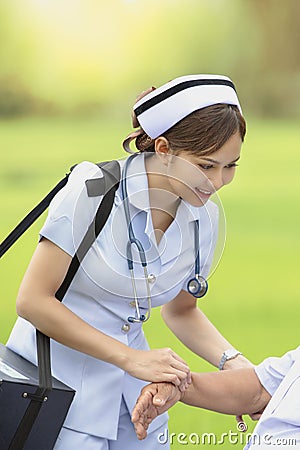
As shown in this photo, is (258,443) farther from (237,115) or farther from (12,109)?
(12,109)

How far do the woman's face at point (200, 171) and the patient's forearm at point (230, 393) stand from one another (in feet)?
1.20

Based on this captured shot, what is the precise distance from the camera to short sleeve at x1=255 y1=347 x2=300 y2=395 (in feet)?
5.80

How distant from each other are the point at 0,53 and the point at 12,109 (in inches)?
15.4

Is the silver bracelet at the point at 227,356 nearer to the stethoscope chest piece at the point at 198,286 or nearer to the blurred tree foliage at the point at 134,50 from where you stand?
the stethoscope chest piece at the point at 198,286

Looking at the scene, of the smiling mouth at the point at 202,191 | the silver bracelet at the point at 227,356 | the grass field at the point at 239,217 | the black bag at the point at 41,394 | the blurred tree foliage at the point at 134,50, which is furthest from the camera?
the blurred tree foliage at the point at 134,50

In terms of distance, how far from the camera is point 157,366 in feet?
5.42

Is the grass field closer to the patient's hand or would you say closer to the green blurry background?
the green blurry background

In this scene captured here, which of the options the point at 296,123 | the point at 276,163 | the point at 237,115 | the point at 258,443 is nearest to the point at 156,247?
the point at 237,115

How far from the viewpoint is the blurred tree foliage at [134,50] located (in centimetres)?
542

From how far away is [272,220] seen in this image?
5.55m

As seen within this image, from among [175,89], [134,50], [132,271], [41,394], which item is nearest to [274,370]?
[132,271]

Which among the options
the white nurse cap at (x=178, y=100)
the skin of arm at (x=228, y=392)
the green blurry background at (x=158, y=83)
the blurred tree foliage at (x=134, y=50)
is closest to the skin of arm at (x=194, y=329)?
the skin of arm at (x=228, y=392)

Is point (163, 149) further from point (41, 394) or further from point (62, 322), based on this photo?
point (41, 394)

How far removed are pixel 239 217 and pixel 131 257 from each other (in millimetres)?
3831
